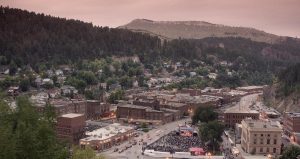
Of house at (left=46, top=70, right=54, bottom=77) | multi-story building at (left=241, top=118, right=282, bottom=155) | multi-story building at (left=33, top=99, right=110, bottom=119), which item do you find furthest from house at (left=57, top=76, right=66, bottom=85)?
multi-story building at (left=241, top=118, right=282, bottom=155)

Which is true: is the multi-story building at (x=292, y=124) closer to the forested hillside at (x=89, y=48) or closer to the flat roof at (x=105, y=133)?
the flat roof at (x=105, y=133)

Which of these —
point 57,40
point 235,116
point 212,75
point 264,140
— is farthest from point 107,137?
point 212,75

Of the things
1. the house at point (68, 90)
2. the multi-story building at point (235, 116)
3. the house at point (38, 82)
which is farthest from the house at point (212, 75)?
the multi-story building at point (235, 116)

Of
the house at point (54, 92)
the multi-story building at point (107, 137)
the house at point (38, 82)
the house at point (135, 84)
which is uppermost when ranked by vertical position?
the house at point (38, 82)

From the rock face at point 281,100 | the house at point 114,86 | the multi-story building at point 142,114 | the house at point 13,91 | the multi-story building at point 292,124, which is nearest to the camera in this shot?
the multi-story building at point 292,124

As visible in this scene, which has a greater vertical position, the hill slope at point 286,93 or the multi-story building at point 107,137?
the hill slope at point 286,93

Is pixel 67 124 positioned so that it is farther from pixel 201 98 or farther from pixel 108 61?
pixel 108 61

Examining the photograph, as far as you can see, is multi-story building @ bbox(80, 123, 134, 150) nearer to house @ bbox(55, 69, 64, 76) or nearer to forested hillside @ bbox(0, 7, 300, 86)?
house @ bbox(55, 69, 64, 76)

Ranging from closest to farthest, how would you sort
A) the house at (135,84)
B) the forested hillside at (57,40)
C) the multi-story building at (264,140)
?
the multi-story building at (264,140)
the house at (135,84)
the forested hillside at (57,40)

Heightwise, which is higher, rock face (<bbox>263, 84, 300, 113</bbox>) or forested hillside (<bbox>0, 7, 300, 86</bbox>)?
forested hillside (<bbox>0, 7, 300, 86</bbox>)
